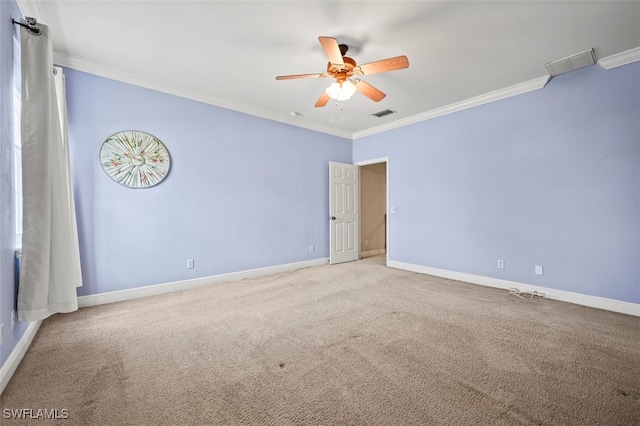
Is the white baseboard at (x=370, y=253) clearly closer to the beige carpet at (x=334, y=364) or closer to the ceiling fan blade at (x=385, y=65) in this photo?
the beige carpet at (x=334, y=364)

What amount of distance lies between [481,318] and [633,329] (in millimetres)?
1277

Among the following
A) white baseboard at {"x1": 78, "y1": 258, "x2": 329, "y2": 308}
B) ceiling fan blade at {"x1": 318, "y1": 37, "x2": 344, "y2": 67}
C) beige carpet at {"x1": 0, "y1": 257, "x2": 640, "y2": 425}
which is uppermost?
ceiling fan blade at {"x1": 318, "y1": 37, "x2": 344, "y2": 67}

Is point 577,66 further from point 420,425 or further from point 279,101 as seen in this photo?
point 420,425

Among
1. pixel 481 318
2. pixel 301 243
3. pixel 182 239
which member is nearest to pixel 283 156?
pixel 301 243

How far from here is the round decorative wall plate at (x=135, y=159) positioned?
3.20 m

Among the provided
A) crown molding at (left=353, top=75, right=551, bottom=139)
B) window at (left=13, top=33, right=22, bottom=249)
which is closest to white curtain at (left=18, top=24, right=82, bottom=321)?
window at (left=13, top=33, right=22, bottom=249)

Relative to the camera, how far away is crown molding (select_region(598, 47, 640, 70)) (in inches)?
109

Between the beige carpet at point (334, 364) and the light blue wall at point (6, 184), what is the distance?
38cm

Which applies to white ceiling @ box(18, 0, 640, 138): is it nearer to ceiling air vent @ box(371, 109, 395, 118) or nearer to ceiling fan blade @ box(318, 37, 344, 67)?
ceiling fan blade @ box(318, 37, 344, 67)

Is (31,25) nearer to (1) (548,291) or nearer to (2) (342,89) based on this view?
(2) (342,89)

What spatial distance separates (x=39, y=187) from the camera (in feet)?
6.31

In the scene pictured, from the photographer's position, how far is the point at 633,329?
8.17 ft

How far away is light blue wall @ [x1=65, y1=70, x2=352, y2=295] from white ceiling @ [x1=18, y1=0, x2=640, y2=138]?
386 millimetres

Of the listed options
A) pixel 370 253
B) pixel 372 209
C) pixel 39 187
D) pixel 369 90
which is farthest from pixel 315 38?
pixel 370 253
